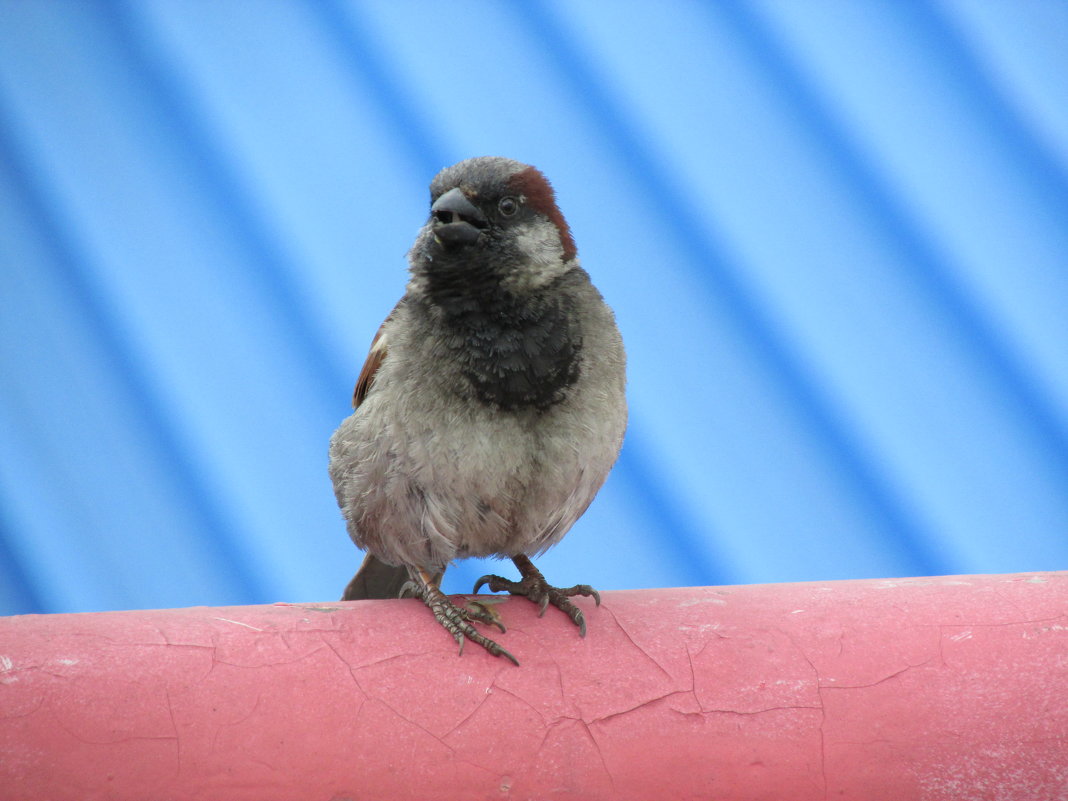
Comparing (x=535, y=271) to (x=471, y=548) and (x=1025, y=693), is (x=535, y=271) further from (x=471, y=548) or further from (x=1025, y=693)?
(x=1025, y=693)

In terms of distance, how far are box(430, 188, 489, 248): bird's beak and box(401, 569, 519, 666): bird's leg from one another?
1.89 feet

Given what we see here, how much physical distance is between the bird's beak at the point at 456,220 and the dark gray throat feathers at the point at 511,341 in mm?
78

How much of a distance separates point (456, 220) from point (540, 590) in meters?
0.65

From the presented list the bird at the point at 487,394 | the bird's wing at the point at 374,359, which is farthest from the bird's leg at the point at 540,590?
the bird's wing at the point at 374,359

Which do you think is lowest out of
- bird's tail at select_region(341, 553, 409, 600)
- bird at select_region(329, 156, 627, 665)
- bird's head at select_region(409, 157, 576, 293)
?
bird's tail at select_region(341, 553, 409, 600)

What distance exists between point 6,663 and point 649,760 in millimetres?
799

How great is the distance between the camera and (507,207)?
183cm

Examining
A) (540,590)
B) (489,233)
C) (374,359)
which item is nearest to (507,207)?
(489,233)

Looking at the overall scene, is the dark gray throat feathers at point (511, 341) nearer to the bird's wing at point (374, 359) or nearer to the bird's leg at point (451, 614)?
the bird's wing at point (374, 359)

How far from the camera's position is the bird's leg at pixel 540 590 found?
1644 mm

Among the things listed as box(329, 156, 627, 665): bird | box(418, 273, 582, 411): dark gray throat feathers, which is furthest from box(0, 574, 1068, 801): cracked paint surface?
box(418, 273, 582, 411): dark gray throat feathers

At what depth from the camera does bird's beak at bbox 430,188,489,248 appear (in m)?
1.76

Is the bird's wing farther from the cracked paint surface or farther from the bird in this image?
the cracked paint surface

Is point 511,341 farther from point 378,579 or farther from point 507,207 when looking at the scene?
point 378,579
